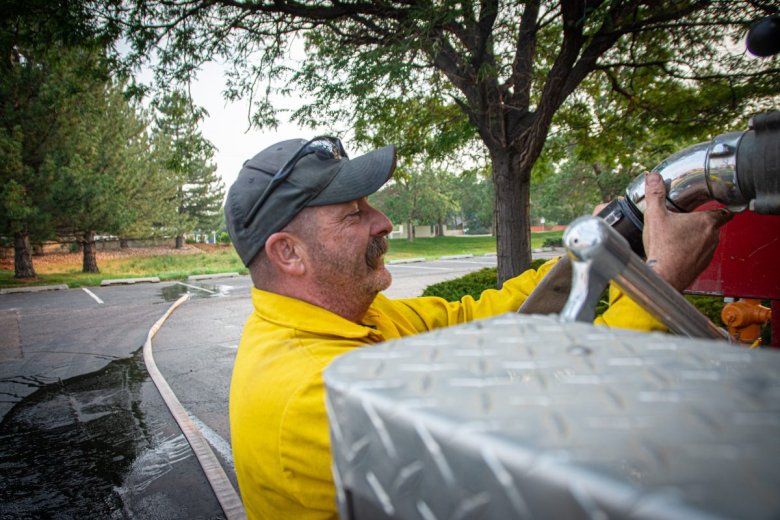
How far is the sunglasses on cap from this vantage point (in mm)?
1556

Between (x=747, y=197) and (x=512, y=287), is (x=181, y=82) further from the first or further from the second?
(x=747, y=197)

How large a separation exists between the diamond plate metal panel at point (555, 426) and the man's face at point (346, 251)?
1.08 meters

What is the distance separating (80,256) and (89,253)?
706cm

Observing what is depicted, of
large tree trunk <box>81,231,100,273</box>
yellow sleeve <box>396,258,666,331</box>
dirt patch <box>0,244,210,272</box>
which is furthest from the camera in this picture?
dirt patch <box>0,244,210,272</box>

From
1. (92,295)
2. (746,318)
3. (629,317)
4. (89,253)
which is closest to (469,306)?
(629,317)

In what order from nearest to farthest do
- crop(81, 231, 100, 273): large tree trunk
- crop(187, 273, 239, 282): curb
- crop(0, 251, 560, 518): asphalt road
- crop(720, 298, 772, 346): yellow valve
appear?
crop(720, 298, 772, 346): yellow valve < crop(0, 251, 560, 518): asphalt road < crop(187, 273, 239, 282): curb < crop(81, 231, 100, 273): large tree trunk

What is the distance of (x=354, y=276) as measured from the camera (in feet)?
5.39

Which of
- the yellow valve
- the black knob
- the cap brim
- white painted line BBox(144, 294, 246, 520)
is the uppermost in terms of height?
the black knob

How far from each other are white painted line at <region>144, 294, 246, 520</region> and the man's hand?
300 centimetres

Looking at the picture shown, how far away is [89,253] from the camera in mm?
24625

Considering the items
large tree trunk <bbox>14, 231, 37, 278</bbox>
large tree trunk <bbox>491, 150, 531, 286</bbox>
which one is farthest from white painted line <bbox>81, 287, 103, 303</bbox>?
large tree trunk <bbox>491, 150, 531, 286</bbox>

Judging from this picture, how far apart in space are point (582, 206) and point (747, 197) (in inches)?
1189

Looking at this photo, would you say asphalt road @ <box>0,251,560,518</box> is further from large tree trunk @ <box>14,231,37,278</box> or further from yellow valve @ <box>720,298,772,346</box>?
large tree trunk @ <box>14,231,37,278</box>

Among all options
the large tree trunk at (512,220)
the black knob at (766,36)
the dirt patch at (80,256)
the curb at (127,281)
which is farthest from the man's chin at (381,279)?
the dirt patch at (80,256)
